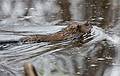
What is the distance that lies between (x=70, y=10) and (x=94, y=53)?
3169 millimetres

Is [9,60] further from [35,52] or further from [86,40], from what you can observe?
[86,40]

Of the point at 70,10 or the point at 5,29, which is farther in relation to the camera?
the point at 70,10

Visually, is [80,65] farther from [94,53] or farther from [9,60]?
[9,60]

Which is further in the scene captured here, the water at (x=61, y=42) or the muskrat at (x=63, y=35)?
the muskrat at (x=63, y=35)

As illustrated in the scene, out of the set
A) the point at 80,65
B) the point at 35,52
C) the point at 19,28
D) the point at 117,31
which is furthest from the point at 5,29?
the point at 80,65

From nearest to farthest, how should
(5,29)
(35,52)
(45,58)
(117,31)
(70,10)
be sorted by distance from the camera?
(45,58), (35,52), (117,31), (5,29), (70,10)

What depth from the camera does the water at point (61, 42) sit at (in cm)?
450

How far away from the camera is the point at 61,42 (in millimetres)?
5617

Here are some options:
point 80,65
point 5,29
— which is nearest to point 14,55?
point 80,65

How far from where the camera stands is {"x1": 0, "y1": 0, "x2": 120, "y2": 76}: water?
14.8 ft

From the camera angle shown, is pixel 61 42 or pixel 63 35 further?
pixel 63 35

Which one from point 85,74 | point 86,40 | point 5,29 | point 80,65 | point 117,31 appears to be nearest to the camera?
point 85,74

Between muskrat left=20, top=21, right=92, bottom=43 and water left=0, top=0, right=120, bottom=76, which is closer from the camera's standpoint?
water left=0, top=0, right=120, bottom=76

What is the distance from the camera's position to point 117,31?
611 centimetres
